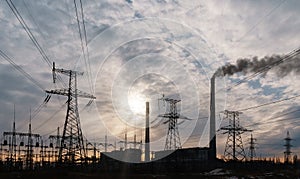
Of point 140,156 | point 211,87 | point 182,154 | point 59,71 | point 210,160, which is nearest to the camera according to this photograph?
point 59,71

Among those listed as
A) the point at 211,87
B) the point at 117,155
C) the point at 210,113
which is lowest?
the point at 117,155

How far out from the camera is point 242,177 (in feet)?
167

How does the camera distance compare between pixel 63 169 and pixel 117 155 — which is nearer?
pixel 63 169

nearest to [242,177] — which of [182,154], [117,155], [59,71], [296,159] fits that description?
[59,71]

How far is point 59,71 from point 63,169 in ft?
45.5

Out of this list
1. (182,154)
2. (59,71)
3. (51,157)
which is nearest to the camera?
(59,71)

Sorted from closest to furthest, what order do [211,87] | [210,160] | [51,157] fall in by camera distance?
[211,87] < [210,160] < [51,157]

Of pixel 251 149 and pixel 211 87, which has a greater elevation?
pixel 211 87

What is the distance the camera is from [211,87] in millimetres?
72562

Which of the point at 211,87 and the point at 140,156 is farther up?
the point at 211,87

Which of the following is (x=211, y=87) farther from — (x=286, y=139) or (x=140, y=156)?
(x=140, y=156)

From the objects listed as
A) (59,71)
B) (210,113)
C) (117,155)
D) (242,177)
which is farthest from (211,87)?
(117,155)

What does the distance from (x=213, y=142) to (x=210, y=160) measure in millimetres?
5410

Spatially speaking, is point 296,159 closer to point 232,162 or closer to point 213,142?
point 232,162
